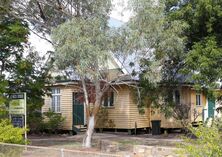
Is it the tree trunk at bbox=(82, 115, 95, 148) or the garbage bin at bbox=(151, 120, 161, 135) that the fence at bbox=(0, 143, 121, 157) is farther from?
the garbage bin at bbox=(151, 120, 161, 135)

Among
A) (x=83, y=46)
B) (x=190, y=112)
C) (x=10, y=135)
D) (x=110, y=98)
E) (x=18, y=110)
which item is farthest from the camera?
(x=190, y=112)

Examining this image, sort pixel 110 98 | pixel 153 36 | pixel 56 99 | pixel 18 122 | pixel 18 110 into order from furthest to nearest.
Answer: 1. pixel 56 99
2. pixel 110 98
3. pixel 18 122
4. pixel 18 110
5. pixel 153 36

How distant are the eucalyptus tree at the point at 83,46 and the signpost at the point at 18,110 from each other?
2258 millimetres

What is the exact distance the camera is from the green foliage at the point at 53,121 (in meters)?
26.0

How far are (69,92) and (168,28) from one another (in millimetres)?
10864

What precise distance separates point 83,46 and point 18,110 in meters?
4.20

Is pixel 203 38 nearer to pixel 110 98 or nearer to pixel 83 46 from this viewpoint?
pixel 83 46

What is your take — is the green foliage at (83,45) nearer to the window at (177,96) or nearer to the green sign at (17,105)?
the green sign at (17,105)

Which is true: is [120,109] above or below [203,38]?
below

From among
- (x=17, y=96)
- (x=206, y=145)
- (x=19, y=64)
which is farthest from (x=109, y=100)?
(x=206, y=145)

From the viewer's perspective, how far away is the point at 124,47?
1719 cm

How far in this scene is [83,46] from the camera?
16.1m

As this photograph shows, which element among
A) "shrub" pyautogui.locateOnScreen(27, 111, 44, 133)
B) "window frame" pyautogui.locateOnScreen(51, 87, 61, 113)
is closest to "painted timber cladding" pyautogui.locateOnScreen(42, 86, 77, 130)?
"window frame" pyautogui.locateOnScreen(51, 87, 61, 113)

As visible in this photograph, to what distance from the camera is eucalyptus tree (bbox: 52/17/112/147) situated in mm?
16203
